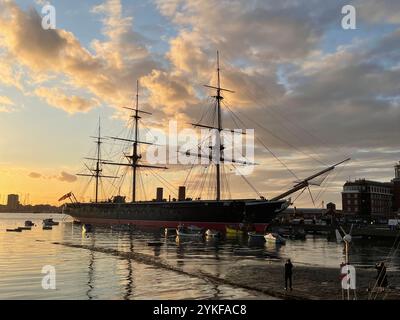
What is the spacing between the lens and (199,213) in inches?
3538

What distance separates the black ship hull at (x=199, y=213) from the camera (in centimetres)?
8275

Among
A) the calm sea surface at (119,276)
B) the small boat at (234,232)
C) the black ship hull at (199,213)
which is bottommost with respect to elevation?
the small boat at (234,232)

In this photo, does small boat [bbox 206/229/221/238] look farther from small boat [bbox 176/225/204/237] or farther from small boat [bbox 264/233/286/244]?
small boat [bbox 264/233/286/244]

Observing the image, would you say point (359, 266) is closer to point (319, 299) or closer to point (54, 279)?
point (319, 299)

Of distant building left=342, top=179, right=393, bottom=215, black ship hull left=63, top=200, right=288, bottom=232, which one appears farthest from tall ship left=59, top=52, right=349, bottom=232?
distant building left=342, top=179, right=393, bottom=215

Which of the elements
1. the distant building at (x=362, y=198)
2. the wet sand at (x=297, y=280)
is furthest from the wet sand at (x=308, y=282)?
the distant building at (x=362, y=198)

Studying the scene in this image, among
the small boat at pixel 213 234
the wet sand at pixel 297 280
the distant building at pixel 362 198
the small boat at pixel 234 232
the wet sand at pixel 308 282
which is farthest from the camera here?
the distant building at pixel 362 198

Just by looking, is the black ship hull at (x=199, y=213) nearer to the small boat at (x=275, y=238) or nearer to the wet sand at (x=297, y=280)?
the small boat at (x=275, y=238)

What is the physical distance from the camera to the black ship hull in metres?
82.8

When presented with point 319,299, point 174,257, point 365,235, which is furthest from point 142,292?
point 365,235

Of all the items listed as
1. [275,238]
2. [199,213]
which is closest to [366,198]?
[199,213]

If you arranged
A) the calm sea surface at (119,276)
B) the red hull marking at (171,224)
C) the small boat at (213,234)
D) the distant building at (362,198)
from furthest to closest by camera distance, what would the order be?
the distant building at (362,198), the red hull marking at (171,224), the small boat at (213,234), the calm sea surface at (119,276)
